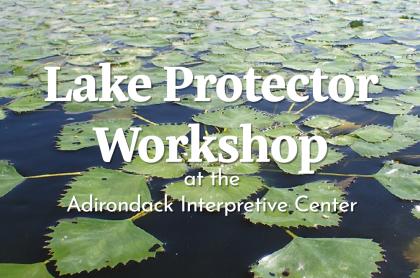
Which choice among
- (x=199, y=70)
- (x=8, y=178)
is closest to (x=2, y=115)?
(x=8, y=178)

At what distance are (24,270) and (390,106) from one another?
8.38ft

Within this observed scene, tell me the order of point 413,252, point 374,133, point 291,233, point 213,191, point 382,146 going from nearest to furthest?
point 413,252 < point 291,233 < point 213,191 < point 382,146 < point 374,133

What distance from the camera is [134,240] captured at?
5.69 feet

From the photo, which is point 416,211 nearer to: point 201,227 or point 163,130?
point 201,227

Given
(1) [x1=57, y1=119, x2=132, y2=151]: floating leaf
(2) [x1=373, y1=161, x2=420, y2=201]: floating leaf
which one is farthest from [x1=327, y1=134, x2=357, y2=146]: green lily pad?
(1) [x1=57, y1=119, x2=132, y2=151]: floating leaf

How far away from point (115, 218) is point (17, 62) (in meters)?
3.13

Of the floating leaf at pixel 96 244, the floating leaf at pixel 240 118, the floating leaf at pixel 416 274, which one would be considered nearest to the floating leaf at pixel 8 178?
the floating leaf at pixel 96 244

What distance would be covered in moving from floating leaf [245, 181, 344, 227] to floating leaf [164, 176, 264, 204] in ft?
0.30

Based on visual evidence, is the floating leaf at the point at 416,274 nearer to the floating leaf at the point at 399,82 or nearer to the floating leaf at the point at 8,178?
the floating leaf at the point at 8,178

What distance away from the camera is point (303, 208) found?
1.93 m

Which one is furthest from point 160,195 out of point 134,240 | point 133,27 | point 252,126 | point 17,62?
point 133,27

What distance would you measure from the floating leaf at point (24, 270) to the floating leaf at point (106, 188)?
0.44 meters

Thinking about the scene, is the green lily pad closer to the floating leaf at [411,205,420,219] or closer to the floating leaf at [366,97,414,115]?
the floating leaf at [366,97,414,115]

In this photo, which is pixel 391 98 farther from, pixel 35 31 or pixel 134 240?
pixel 35 31
